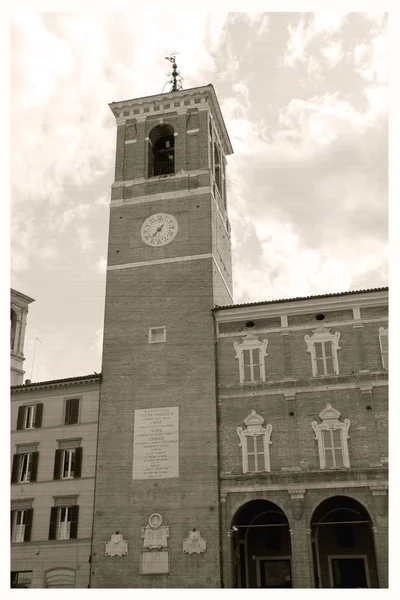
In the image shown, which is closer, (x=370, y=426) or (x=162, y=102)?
(x=370, y=426)

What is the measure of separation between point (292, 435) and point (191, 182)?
18.0 meters

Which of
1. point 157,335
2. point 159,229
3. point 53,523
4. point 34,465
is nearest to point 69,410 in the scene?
point 34,465

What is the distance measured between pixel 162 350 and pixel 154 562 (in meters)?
11.3

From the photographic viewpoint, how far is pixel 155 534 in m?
31.7

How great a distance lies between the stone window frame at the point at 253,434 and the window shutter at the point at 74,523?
953 cm

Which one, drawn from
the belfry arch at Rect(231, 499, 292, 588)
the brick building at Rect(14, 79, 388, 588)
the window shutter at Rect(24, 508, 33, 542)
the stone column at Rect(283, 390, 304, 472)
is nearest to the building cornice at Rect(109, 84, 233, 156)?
the brick building at Rect(14, 79, 388, 588)

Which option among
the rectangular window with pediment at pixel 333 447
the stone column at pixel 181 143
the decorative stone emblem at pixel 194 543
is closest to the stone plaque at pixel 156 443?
the decorative stone emblem at pixel 194 543

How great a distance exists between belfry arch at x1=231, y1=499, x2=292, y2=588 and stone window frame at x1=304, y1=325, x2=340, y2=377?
7.57m

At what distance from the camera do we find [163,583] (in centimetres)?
3070

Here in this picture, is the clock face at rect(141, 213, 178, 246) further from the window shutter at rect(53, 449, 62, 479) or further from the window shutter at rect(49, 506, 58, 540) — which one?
the window shutter at rect(49, 506, 58, 540)

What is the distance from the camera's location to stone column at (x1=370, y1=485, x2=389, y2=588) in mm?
28422

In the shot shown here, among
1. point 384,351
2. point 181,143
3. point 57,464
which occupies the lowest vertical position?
point 57,464

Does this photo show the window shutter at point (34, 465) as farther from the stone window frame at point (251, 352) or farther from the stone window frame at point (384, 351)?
the stone window frame at point (384, 351)

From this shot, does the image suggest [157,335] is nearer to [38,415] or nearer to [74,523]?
[38,415]
